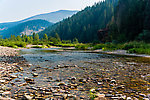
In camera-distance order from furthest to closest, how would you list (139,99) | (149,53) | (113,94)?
(149,53) → (113,94) → (139,99)

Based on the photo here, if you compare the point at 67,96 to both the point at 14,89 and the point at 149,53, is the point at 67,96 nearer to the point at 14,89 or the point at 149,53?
the point at 14,89

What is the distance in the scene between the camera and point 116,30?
58.2 m

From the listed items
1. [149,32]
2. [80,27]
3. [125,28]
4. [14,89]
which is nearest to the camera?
[14,89]

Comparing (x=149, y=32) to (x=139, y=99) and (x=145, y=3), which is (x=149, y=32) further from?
(x=139, y=99)

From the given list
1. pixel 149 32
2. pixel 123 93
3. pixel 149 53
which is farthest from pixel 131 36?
pixel 123 93

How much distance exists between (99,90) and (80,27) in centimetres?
17555

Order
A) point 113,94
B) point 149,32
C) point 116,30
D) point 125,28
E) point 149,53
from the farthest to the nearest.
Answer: point 116,30 → point 125,28 → point 149,32 → point 149,53 → point 113,94

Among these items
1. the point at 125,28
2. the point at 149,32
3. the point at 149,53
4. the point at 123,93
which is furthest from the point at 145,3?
the point at 123,93

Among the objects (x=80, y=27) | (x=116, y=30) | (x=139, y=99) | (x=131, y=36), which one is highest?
(x=80, y=27)

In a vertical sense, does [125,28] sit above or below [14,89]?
above

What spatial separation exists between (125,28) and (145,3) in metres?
12.4

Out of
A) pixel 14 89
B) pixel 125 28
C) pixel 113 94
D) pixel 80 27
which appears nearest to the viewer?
pixel 113 94

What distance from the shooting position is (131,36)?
45.9 m

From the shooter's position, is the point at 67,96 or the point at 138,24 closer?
the point at 67,96
